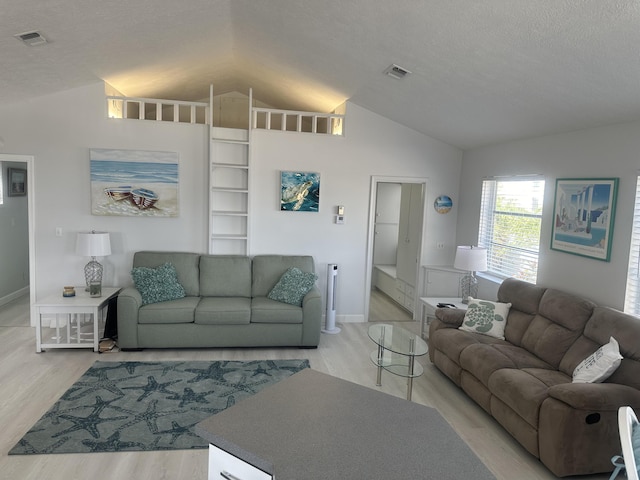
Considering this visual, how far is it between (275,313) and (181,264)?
53.4 inches

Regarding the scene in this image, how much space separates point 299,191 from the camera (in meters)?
5.62

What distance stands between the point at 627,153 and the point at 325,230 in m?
3.38

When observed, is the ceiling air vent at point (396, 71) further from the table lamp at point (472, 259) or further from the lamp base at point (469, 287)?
the lamp base at point (469, 287)

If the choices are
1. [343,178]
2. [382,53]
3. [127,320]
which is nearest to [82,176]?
[127,320]

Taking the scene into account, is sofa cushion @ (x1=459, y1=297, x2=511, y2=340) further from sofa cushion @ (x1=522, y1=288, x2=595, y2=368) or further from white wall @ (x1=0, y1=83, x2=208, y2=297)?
white wall @ (x1=0, y1=83, x2=208, y2=297)

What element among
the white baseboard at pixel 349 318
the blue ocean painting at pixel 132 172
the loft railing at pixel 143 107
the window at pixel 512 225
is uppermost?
the loft railing at pixel 143 107

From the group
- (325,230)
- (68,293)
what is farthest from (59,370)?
(325,230)

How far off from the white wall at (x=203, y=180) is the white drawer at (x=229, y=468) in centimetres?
420

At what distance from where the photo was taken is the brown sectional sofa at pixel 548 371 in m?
2.70

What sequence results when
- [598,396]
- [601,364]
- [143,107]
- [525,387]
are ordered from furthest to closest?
[143,107] < [525,387] < [601,364] < [598,396]

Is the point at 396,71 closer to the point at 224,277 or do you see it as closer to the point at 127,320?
the point at 224,277

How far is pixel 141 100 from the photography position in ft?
17.3

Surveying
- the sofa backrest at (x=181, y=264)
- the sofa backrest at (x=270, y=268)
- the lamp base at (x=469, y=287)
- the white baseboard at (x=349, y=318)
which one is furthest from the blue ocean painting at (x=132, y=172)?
the lamp base at (x=469, y=287)

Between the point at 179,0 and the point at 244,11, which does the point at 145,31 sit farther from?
the point at 244,11
